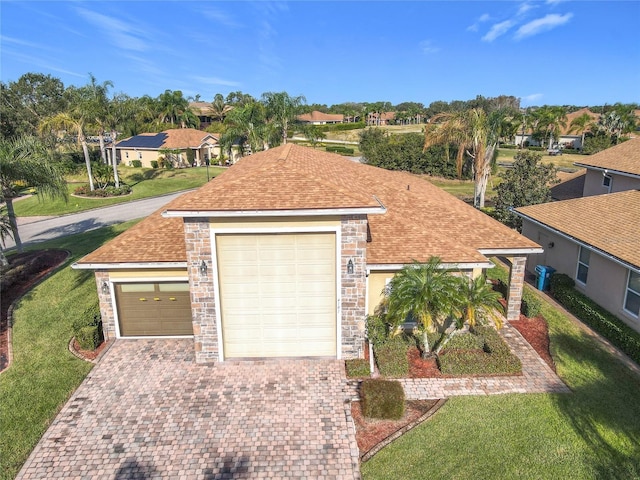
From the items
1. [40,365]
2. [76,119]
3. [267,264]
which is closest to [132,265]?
[40,365]

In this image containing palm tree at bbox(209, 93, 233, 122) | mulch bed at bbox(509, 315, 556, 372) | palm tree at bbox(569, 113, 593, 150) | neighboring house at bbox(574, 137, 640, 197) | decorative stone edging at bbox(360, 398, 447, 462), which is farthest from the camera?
palm tree at bbox(209, 93, 233, 122)

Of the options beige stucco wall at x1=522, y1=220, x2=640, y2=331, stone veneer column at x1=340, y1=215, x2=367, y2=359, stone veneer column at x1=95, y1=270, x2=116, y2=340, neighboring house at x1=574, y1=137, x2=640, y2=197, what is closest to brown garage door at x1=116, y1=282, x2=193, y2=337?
stone veneer column at x1=95, y1=270, x2=116, y2=340

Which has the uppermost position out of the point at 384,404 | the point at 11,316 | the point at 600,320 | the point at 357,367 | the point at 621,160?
the point at 621,160

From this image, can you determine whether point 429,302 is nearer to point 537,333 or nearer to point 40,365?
point 537,333

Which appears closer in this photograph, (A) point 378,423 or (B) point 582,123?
(A) point 378,423

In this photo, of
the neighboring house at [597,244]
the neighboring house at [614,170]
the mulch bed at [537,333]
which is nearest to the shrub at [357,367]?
the mulch bed at [537,333]

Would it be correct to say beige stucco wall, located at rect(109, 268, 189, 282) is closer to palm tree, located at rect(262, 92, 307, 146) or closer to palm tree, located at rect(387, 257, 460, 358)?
palm tree, located at rect(387, 257, 460, 358)
